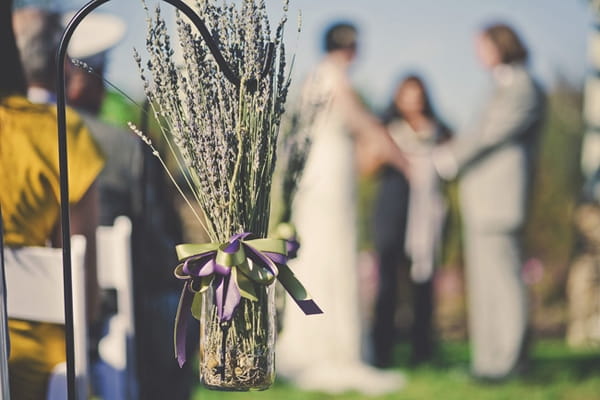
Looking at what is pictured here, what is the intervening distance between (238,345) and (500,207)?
12.6 feet

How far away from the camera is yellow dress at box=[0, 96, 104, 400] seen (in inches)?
87.3

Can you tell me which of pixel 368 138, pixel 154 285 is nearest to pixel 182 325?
pixel 154 285

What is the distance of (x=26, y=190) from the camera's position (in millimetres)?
2234

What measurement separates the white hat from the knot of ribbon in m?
2.06

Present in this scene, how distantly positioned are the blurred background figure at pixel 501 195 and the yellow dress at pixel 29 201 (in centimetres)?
339

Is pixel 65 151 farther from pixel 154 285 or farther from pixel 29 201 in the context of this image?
pixel 154 285

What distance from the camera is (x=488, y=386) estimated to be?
17.1 ft

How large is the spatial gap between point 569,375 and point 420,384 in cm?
92

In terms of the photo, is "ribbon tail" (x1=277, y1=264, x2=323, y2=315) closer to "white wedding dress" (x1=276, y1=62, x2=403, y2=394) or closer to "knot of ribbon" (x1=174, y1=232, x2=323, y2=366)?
"knot of ribbon" (x1=174, y1=232, x2=323, y2=366)

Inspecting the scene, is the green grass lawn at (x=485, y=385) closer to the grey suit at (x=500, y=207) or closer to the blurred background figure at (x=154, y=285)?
the grey suit at (x=500, y=207)

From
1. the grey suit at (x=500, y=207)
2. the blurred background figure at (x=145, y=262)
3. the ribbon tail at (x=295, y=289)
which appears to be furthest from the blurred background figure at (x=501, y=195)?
the ribbon tail at (x=295, y=289)

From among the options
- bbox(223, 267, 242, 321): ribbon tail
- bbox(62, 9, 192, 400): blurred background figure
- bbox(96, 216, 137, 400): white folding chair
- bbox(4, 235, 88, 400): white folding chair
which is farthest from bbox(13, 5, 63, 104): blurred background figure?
bbox(223, 267, 242, 321): ribbon tail

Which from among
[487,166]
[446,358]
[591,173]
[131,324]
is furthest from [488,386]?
[131,324]

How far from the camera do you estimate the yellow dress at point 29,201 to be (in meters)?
2.22
